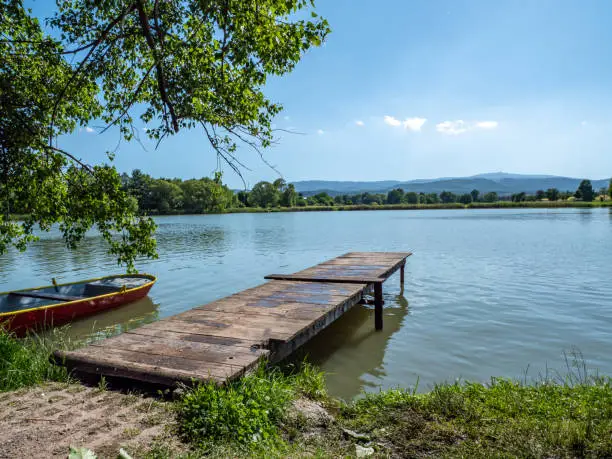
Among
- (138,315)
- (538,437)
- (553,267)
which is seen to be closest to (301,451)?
(538,437)

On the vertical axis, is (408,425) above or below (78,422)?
below

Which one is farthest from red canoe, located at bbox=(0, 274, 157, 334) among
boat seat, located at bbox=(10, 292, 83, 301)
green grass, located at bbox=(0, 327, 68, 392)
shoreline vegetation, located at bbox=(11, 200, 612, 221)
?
shoreline vegetation, located at bbox=(11, 200, 612, 221)

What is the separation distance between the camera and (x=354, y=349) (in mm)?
8961

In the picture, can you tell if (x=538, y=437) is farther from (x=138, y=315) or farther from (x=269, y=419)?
(x=138, y=315)

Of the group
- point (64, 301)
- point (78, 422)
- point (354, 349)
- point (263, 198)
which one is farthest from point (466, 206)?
point (78, 422)

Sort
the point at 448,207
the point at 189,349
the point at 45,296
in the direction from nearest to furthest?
the point at 189,349 < the point at 45,296 < the point at 448,207

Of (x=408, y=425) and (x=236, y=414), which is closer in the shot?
(x=236, y=414)

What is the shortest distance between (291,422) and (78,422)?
6.79 feet

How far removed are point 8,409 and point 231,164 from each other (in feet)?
14.7

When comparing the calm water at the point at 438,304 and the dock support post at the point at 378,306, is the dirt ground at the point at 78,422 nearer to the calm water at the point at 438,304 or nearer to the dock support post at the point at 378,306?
the calm water at the point at 438,304

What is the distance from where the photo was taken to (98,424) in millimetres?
3697

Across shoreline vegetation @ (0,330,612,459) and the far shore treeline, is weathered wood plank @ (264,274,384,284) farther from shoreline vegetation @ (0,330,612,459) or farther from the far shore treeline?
the far shore treeline

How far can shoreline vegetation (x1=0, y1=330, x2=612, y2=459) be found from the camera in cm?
352

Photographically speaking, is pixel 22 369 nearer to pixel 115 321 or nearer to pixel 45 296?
pixel 45 296
